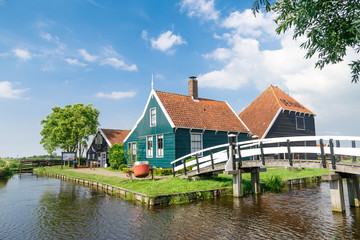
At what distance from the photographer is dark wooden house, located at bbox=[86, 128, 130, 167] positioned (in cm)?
3338

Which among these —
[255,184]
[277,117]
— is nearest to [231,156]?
[255,184]

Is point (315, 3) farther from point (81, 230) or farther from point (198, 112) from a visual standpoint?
point (198, 112)

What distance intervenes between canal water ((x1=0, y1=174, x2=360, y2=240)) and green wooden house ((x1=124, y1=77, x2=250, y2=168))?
26.4 feet

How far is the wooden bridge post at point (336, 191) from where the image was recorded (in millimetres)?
9586

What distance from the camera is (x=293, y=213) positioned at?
33.1ft

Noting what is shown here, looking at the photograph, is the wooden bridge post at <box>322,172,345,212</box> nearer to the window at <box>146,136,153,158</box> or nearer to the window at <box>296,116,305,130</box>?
the window at <box>146,136,153,158</box>

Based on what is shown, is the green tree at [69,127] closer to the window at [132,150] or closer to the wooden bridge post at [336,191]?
the window at [132,150]

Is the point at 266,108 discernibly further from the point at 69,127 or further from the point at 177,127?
the point at 69,127

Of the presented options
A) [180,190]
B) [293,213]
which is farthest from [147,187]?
[293,213]

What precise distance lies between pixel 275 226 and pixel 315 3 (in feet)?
23.9

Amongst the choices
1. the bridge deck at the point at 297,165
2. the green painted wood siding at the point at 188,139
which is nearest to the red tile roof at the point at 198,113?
the green painted wood siding at the point at 188,139

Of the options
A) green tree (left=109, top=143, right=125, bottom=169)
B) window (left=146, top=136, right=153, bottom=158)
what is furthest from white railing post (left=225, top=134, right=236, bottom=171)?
green tree (left=109, top=143, right=125, bottom=169)

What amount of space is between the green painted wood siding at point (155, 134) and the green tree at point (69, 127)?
59.7ft

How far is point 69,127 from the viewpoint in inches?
1588
